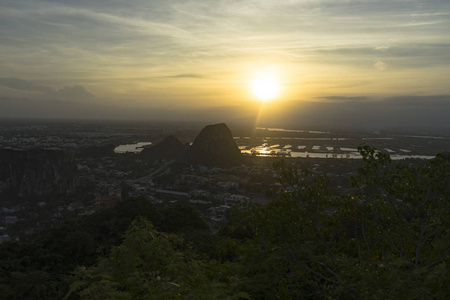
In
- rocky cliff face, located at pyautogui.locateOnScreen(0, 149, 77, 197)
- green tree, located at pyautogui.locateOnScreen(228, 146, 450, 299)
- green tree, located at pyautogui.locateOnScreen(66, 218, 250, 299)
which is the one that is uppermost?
green tree, located at pyautogui.locateOnScreen(228, 146, 450, 299)

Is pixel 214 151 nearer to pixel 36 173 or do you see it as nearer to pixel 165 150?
pixel 165 150

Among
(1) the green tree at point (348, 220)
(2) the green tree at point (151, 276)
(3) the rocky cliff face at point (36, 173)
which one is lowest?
(3) the rocky cliff face at point (36, 173)

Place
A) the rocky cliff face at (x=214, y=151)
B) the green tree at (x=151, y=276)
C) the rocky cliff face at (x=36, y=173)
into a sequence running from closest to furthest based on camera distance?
the green tree at (x=151, y=276) → the rocky cliff face at (x=36, y=173) → the rocky cliff face at (x=214, y=151)

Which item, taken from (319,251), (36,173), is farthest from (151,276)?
(36,173)

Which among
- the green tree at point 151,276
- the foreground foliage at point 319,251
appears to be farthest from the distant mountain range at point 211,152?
the foreground foliage at point 319,251

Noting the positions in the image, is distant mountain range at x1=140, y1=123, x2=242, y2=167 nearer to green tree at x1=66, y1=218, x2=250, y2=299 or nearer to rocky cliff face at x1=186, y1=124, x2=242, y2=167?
rocky cliff face at x1=186, y1=124, x2=242, y2=167

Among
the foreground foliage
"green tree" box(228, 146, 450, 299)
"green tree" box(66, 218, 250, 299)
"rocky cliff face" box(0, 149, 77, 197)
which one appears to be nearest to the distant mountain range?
"rocky cliff face" box(0, 149, 77, 197)

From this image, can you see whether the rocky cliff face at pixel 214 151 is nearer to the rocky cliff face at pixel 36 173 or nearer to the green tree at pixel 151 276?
the rocky cliff face at pixel 36 173
